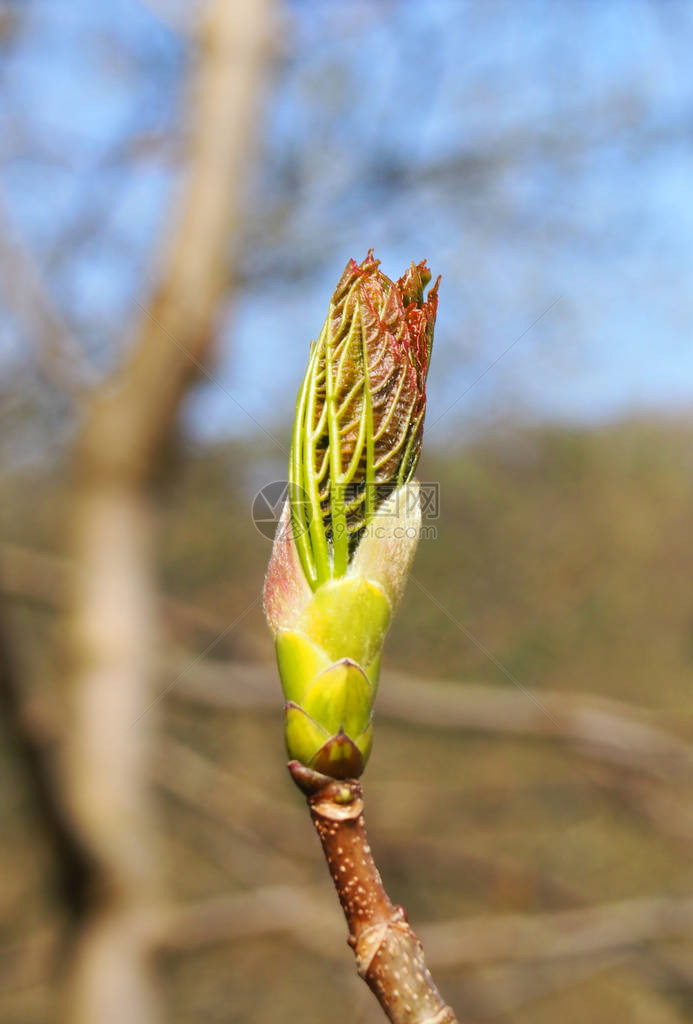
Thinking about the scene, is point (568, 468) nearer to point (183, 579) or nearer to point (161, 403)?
point (183, 579)

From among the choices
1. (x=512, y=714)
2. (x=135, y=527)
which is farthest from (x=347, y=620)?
(x=135, y=527)

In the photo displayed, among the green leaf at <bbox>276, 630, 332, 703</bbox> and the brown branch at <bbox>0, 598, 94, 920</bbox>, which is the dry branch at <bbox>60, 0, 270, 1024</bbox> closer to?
the brown branch at <bbox>0, 598, 94, 920</bbox>

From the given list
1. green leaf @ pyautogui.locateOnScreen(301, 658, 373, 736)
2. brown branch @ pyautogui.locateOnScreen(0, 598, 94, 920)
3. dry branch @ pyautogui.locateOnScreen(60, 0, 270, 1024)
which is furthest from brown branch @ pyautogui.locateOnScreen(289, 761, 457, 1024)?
dry branch @ pyautogui.locateOnScreen(60, 0, 270, 1024)

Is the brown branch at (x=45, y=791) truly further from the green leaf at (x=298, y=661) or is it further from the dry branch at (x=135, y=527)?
the green leaf at (x=298, y=661)

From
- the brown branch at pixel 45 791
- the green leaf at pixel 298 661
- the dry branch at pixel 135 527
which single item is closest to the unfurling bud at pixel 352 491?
the green leaf at pixel 298 661

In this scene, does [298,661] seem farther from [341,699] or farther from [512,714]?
[512,714]
